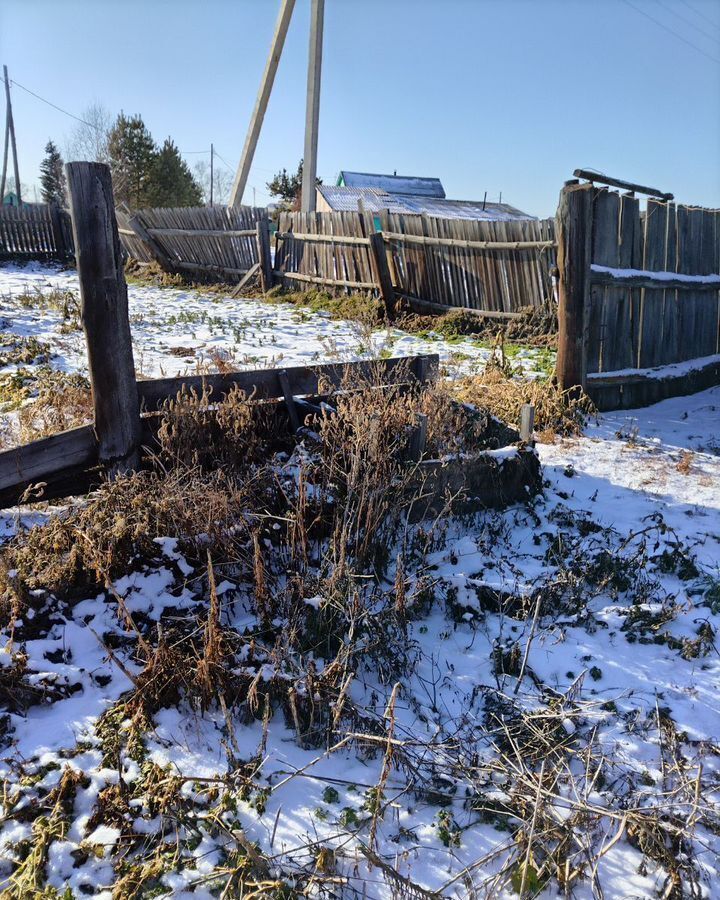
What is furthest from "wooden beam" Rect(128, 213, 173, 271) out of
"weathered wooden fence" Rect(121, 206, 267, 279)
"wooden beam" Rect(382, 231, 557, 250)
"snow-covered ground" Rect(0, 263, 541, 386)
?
"wooden beam" Rect(382, 231, 557, 250)

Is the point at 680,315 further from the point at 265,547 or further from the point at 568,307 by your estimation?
the point at 265,547

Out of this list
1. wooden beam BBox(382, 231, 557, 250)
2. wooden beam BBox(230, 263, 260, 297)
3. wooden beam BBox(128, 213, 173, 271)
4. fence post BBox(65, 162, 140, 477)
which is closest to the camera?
fence post BBox(65, 162, 140, 477)

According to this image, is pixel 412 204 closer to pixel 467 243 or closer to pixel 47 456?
pixel 467 243

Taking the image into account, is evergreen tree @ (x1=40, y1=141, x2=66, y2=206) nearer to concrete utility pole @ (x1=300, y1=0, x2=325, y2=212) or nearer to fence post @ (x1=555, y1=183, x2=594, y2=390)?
concrete utility pole @ (x1=300, y1=0, x2=325, y2=212)

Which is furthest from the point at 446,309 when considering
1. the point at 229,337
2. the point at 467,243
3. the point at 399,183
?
the point at 399,183

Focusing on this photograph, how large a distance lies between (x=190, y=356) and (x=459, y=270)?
437cm

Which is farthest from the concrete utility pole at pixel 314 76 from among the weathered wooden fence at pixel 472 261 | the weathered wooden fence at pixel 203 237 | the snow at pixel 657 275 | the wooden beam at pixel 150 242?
the snow at pixel 657 275

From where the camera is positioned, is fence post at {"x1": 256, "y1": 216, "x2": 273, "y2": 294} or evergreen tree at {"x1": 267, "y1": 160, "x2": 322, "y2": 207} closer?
fence post at {"x1": 256, "y1": 216, "x2": 273, "y2": 294}

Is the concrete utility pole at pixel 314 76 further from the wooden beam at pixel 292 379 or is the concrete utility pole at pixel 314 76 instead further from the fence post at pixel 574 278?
the wooden beam at pixel 292 379

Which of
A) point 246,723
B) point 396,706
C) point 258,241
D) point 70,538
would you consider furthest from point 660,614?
point 258,241

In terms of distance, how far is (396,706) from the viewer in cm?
283

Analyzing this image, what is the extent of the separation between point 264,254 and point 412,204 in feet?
47.8

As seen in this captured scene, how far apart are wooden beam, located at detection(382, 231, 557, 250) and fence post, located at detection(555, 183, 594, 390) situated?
253cm

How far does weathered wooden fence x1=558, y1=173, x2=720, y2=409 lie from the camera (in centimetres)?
638
